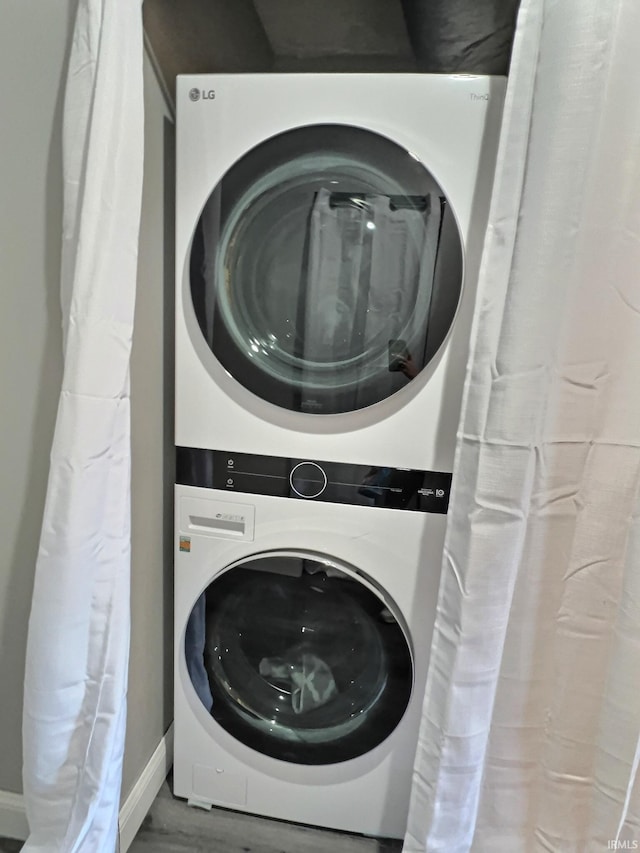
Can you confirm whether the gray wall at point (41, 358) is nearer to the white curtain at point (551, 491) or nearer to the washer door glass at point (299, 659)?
the washer door glass at point (299, 659)

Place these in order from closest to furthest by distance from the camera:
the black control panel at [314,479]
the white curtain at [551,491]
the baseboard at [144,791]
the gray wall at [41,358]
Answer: the white curtain at [551,491] → the gray wall at [41,358] → the black control panel at [314,479] → the baseboard at [144,791]

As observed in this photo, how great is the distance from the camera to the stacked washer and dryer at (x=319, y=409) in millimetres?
916

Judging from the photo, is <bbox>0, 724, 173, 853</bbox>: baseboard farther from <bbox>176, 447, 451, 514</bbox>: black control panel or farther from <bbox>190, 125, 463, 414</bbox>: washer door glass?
<bbox>190, 125, 463, 414</bbox>: washer door glass

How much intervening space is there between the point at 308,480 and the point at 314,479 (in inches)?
0.4

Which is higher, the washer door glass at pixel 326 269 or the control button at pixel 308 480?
the washer door glass at pixel 326 269

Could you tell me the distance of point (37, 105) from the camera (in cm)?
88

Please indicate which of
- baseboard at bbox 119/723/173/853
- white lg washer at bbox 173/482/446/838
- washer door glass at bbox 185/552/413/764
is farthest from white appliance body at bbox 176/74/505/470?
baseboard at bbox 119/723/173/853

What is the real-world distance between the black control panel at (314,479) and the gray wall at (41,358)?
12 centimetres

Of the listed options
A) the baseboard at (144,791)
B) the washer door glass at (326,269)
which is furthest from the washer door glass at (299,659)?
the washer door glass at (326,269)

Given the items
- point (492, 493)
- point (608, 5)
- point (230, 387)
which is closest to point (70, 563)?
point (230, 387)

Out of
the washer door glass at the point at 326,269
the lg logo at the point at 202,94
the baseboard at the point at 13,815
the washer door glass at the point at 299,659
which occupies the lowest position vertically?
the baseboard at the point at 13,815

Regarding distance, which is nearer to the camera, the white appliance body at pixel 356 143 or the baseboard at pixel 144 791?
the white appliance body at pixel 356 143

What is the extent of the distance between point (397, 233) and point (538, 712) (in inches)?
32.9

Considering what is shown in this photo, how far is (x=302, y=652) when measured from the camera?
44.1 inches
